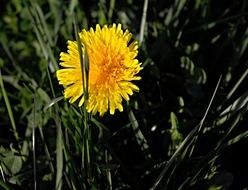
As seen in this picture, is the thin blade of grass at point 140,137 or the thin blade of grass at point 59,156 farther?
the thin blade of grass at point 140,137

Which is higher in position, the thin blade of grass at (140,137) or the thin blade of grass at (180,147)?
the thin blade of grass at (140,137)

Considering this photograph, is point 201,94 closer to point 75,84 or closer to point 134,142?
point 134,142

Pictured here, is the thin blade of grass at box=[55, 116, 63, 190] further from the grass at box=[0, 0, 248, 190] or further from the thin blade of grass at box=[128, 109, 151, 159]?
the thin blade of grass at box=[128, 109, 151, 159]

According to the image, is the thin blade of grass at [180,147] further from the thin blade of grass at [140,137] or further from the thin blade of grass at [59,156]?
the thin blade of grass at [59,156]

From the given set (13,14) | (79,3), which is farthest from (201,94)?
(13,14)

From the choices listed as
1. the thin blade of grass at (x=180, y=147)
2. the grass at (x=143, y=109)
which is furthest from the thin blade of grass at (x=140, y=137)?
the thin blade of grass at (x=180, y=147)

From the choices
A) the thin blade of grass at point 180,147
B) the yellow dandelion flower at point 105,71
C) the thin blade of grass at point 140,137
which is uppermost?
the yellow dandelion flower at point 105,71
